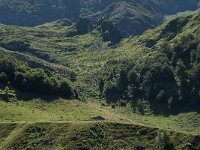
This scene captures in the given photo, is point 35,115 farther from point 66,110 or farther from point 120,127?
point 120,127

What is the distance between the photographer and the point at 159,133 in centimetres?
14588

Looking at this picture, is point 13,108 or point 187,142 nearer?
point 187,142

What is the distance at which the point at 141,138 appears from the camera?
148 metres

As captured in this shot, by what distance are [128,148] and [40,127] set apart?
2853cm

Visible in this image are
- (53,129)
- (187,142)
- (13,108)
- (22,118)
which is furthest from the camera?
(13,108)

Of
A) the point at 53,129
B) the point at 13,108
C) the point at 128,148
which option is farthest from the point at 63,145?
the point at 13,108

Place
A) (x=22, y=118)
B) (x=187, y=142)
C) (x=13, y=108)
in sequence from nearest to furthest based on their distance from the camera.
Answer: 1. (x=187, y=142)
2. (x=22, y=118)
3. (x=13, y=108)

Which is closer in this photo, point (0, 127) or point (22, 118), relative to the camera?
point (0, 127)

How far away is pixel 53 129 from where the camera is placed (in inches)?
5984

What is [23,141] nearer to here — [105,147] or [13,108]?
[105,147]

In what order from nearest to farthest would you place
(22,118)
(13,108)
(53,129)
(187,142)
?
(187,142)
(53,129)
(22,118)
(13,108)

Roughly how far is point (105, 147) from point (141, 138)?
11103mm

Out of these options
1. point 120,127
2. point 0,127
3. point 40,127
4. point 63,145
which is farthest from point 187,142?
point 0,127

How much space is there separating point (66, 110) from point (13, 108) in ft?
67.2
